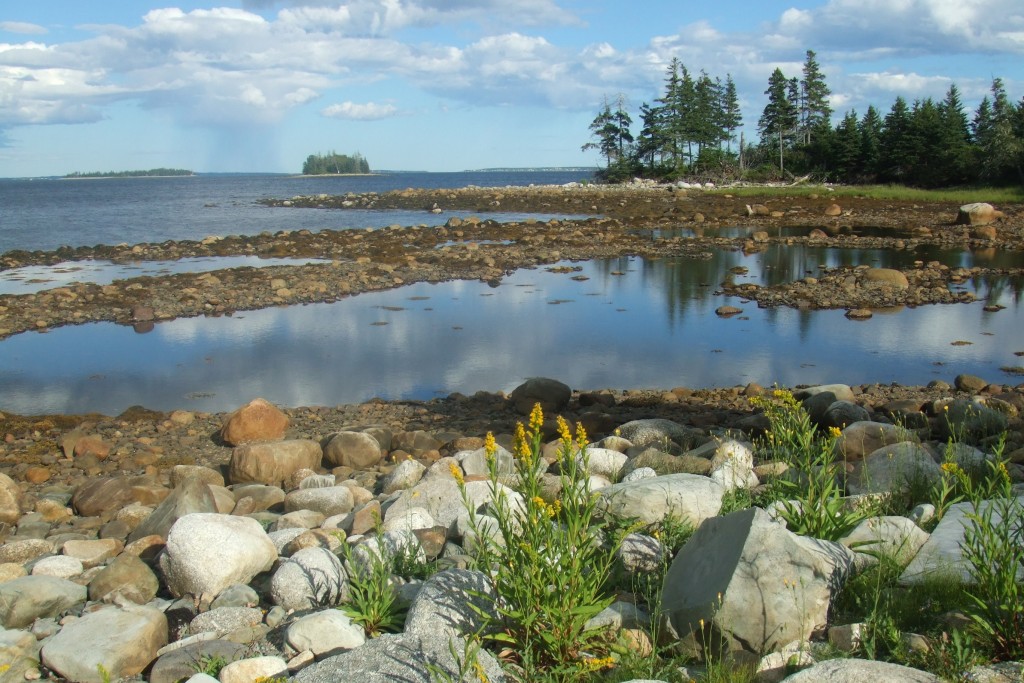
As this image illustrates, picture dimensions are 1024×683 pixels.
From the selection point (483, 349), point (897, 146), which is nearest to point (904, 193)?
point (897, 146)

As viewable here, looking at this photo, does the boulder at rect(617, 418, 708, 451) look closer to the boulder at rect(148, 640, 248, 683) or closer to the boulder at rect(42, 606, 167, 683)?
the boulder at rect(148, 640, 248, 683)

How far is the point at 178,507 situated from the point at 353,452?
2631 mm

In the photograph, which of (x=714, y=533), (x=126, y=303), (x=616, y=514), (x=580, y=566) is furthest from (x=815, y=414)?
(x=126, y=303)

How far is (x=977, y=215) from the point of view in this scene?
3362 cm

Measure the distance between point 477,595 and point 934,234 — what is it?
32.5 metres

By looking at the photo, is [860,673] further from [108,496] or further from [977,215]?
[977,215]

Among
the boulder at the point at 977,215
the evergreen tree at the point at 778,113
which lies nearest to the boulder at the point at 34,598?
the boulder at the point at 977,215

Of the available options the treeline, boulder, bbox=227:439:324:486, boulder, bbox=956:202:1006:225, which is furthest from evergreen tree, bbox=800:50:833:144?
boulder, bbox=227:439:324:486

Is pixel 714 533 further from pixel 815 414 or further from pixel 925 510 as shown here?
pixel 815 414

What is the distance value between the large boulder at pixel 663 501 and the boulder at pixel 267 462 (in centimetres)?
451

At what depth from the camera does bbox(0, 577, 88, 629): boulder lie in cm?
484

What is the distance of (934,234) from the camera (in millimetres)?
31406

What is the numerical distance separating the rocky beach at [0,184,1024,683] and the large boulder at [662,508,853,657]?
18 mm

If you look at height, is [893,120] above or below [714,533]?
above
